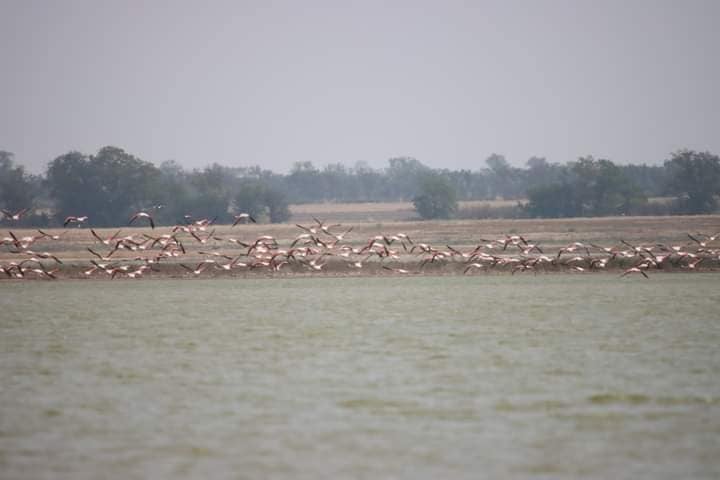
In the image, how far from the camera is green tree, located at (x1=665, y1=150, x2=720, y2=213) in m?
113

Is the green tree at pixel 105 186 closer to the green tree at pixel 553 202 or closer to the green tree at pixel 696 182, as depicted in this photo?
the green tree at pixel 553 202

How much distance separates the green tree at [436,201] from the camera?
4594 inches

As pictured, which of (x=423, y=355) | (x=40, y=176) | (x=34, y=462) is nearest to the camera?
(x=34, y=462)

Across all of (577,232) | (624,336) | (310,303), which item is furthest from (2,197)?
(624,336)

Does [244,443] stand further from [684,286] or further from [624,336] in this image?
[684,286]

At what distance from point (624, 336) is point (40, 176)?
164 metres

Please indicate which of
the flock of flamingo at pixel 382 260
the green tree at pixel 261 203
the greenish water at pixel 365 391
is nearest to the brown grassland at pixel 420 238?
the flock of flamingo at pixel 382 260

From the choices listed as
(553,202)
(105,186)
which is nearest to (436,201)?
(553,202)

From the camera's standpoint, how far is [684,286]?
4675 centimetres

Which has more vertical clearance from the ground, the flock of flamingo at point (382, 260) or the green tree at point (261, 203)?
the green tree at point (261, 203)

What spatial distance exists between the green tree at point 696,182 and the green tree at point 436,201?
2252 cm

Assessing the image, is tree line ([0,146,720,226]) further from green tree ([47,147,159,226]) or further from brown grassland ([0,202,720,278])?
brown grassland ([0,202,720,278])

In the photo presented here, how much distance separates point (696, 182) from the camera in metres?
119

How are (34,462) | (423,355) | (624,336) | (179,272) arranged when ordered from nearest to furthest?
(34,462)
(423,355)
(624,336)
(179,272)
